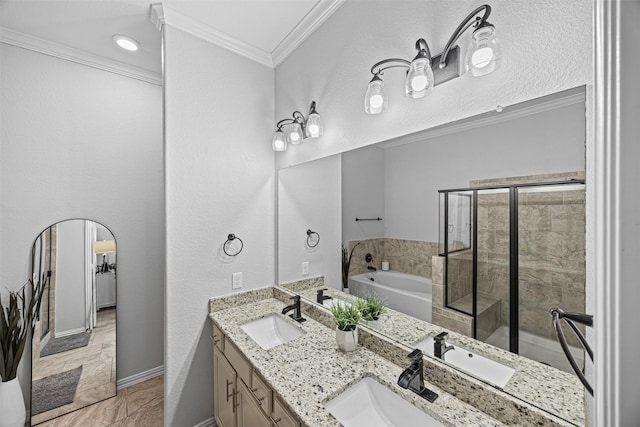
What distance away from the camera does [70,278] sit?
7.19 feet

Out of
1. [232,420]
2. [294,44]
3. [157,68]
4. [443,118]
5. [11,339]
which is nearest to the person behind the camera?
[443,118]

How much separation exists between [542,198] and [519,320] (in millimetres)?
440

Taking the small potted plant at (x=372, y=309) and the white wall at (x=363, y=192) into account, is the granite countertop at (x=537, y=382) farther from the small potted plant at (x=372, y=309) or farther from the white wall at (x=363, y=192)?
the white wall at (x=363, y=192)

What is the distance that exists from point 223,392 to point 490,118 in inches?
82.9

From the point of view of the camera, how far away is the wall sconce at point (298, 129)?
1735 millimetres

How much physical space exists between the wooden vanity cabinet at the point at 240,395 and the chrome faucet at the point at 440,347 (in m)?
0.63

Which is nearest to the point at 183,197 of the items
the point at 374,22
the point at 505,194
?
the point at 374,22

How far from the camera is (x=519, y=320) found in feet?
3.21

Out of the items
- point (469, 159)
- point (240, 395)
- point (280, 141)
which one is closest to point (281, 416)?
point (240, 395)

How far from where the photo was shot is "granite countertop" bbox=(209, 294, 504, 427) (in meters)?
0.98

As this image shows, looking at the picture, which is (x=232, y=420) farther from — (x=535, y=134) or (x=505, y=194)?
(x=535, y=134)

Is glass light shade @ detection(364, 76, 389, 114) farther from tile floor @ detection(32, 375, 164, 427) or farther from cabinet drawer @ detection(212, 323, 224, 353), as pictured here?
tile floor @ detection(32, 375, 164, 427)

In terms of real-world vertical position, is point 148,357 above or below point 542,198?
below

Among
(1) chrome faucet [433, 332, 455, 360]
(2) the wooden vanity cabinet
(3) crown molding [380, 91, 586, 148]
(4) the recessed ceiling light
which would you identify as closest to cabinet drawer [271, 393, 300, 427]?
(2) the wooden vanity cabinet
